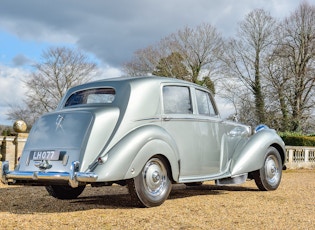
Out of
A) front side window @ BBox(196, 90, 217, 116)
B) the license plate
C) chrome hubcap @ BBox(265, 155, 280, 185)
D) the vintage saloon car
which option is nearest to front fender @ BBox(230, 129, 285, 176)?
the vintage saloon car

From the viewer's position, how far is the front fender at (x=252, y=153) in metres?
7.46

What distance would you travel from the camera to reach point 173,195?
24.1 ft

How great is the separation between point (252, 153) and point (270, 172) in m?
0.70

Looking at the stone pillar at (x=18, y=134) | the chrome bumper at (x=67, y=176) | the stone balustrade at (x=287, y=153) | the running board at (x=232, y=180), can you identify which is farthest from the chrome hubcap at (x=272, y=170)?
the stone pillar at (x=18, y=134)

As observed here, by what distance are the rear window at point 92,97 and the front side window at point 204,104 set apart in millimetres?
1460

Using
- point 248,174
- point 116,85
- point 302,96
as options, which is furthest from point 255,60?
point 116,85

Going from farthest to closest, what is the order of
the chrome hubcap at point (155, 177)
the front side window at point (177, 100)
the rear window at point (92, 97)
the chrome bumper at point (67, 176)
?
the front side window at point (177, 100) → the rear window at point (92, 97) → the chrome hubcap at point (155, 177) → the chrome bumper at point (67, 176)

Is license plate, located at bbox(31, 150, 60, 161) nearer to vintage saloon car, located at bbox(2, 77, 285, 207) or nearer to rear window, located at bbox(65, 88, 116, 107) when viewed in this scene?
vintage saloon car, located at bbox(2, 77, 285, 207)

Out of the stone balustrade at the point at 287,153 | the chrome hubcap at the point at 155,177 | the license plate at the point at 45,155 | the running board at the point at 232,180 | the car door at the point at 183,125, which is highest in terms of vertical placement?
the car door at the point at 183,125

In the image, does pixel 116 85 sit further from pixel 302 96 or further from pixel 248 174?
pixel 302 96

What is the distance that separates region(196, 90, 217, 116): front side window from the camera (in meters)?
7.02

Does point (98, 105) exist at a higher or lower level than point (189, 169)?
higher

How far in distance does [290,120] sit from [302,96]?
6.52 feet

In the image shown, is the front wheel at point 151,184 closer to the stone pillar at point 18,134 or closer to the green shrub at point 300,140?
the stone pillar at point 18,134
